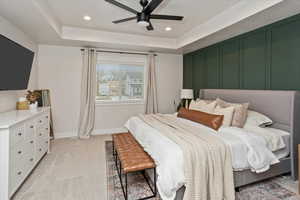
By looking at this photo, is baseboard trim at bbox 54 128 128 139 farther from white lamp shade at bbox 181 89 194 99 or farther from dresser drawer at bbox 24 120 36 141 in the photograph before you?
white lamp shade at bbox 181 89 194 99

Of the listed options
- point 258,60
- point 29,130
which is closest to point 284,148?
point 258,60

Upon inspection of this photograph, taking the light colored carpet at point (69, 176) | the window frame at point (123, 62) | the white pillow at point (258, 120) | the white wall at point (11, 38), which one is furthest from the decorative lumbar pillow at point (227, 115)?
the white wall at point (11, 38)

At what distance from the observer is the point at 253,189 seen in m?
2.07

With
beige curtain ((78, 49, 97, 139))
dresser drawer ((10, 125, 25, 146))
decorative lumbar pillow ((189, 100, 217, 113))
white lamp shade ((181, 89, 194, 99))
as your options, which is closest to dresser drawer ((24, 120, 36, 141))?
dresser drawer ((10, 125, 25, 146))

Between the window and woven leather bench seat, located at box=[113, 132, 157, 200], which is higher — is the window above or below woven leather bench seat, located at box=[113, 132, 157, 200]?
above

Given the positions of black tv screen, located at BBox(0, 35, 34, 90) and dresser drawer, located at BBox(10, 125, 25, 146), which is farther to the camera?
black tv screen, located at BBox(0, 35, 34, 90)

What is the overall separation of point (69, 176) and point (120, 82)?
3007 mm

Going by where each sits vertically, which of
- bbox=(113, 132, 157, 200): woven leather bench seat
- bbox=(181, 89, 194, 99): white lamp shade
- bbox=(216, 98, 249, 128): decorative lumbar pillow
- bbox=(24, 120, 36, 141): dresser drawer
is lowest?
bbox=(113, 132, 157, 200): woven leather bench seat

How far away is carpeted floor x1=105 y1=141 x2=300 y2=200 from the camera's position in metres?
1.93

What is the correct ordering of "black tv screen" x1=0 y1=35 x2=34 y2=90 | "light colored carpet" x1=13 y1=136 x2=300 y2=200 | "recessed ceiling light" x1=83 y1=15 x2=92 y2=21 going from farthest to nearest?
"recessed ceiling light" x1=83 y1=15 x2=92 y2=21
"black tv screen" x1=0 y1=35 x2=34 y2=90
"light colored carpet" x1=13 y1=136 x2=300 y2=200

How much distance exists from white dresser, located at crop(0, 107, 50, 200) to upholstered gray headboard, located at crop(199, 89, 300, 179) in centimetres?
368

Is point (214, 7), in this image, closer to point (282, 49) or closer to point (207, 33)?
point (207, 33)

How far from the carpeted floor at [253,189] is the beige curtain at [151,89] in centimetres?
265

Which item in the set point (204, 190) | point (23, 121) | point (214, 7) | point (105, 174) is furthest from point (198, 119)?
point (23, 121)
